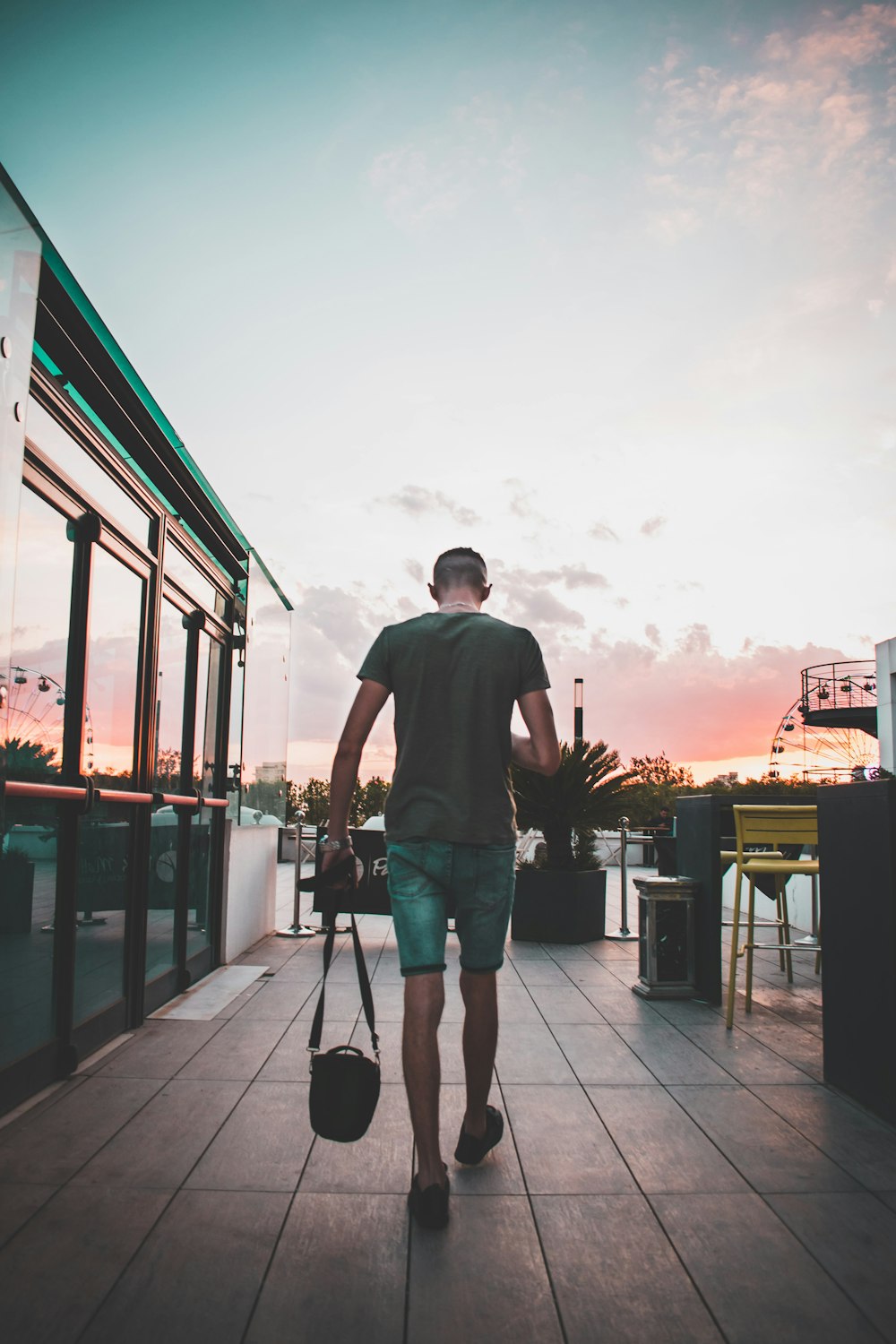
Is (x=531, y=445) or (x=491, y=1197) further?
(x=531, y=445)

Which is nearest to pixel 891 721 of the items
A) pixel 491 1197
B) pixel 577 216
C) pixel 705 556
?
pixel 705 556

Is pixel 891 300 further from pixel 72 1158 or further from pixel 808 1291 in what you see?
pixel 72 1158

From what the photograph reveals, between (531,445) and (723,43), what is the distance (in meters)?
3.56

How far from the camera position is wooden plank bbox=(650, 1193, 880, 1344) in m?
1.50

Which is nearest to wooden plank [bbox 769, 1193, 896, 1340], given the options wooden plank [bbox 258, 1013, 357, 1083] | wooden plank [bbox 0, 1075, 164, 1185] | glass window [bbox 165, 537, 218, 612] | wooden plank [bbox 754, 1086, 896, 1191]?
wooden plank [bbox 754, 1086, 896, 1191]

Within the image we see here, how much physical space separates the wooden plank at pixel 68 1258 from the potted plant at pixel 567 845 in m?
4.88

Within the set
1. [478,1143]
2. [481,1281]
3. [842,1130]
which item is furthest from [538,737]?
[842,1130]

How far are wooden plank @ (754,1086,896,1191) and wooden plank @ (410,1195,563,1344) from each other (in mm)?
987

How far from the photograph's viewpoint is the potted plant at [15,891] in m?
2.62

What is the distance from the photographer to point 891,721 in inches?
688

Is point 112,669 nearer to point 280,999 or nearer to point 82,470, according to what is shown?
point 82,470

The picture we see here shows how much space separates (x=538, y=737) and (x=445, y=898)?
50 cm

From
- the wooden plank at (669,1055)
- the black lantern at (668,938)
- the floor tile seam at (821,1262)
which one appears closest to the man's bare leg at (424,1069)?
the floor tile seam at (821,1262)

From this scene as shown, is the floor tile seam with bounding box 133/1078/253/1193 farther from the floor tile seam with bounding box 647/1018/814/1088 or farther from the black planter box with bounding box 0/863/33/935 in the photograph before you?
the floor tile seam with bounding box 647/1018/814/1088
